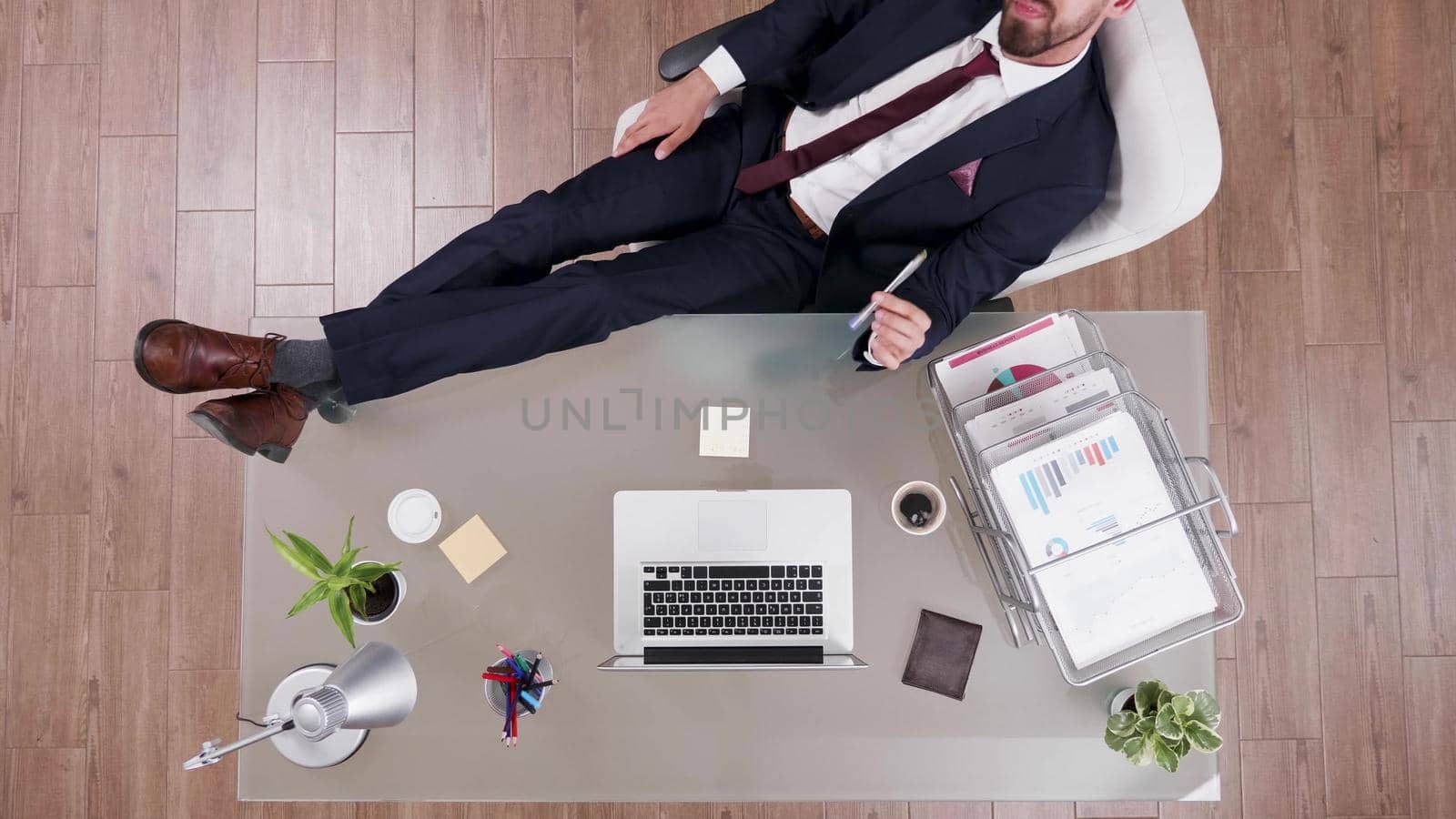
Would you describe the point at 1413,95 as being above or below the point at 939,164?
above

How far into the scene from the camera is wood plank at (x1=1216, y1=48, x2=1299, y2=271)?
7.32 ft

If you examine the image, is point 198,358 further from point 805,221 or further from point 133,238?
point 133,238

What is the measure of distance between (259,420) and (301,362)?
0.12m

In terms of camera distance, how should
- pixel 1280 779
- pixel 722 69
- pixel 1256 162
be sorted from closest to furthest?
pixel 722 69, pixel 1280 779, pixel 1256 162

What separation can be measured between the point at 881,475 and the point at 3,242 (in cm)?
248

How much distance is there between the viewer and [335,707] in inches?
45.2

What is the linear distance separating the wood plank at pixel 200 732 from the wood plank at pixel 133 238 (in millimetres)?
778

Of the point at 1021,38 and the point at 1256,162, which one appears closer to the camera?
the point at 1021,38

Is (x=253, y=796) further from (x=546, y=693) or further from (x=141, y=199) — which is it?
(x=141, y=199)

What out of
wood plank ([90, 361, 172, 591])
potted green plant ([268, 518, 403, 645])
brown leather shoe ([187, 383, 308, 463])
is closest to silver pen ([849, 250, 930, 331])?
potted green plant ([268, 518, 403, 645])

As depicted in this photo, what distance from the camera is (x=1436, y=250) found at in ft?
7.27

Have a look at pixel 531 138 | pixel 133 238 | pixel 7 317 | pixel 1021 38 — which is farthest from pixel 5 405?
pixel 1021 38

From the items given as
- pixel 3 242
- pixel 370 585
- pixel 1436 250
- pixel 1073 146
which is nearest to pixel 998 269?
pixel 1073 146

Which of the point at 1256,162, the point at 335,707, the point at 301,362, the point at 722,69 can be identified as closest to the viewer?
the point at 335,707
